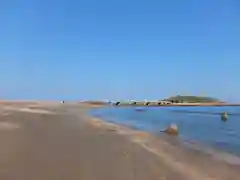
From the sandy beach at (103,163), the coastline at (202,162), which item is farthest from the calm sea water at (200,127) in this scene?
the sandy beach at (103,163)

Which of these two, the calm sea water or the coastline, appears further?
the calm sea water

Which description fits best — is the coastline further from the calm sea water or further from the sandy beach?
the calm sea water

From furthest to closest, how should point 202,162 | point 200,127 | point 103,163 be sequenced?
point 200,127 → point 202,162 → point 103,163

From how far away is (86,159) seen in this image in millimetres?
13805

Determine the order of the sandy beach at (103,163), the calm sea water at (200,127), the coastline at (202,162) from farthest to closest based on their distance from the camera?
A: the calm sea water at (200,127) < the coastline at (202,162) < the sandy beach at (103,163)

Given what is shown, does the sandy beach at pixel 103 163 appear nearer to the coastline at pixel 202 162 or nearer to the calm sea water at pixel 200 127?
the coastline at pixel 202 162

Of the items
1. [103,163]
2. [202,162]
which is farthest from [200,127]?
[103,163]

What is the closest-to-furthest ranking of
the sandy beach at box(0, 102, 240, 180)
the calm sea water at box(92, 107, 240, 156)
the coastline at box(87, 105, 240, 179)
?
the sandy beach at box(0, 102, 240, 180) < the coastline at box(87, 105, 240, 179) < the calm sea water at box(92, 107, 240, 156)

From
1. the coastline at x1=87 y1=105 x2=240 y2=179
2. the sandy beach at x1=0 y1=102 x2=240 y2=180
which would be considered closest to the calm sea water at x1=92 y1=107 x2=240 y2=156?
the coastline at x1=87 y1=105 x2=240 y2=179

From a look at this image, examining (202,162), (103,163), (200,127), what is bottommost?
(202,162)

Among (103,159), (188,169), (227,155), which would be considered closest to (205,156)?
(227,155)

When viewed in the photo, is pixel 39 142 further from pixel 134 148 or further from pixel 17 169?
pixel 17 169

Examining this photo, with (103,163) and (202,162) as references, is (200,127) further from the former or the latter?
(103,163)

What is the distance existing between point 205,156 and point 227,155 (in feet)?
5.20
